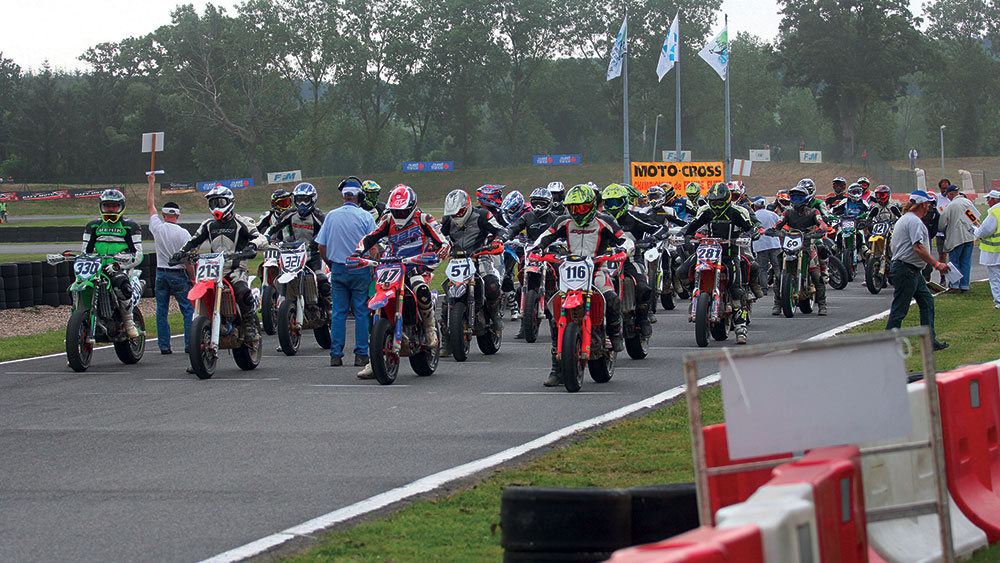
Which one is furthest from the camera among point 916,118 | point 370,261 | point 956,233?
point 916,118

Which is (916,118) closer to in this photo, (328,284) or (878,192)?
(878,192)

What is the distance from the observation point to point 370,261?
44.3 feet

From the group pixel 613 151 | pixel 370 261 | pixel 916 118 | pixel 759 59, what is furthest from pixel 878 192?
pixel 916 118

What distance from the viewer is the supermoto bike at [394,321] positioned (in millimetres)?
12812

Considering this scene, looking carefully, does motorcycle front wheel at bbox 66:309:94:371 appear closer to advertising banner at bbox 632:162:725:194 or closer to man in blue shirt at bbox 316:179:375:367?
man in blue shirt at bbox 316:179:375:367

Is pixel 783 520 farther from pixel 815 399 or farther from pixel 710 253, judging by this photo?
pixel 710 253

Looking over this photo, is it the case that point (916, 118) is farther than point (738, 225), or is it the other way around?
point (916, 118)

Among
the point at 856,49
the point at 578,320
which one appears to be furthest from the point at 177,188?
the point at 578,320

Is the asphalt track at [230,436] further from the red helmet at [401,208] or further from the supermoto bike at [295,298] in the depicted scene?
the red helmet at [401,208]

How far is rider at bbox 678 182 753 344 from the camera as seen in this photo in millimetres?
16078

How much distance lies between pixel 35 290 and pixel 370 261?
35.9 ft

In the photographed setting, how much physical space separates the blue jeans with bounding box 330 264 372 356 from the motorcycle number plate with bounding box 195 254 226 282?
135cm

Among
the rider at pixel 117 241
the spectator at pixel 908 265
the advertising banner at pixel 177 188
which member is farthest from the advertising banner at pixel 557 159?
the spectator at pixel 908 265

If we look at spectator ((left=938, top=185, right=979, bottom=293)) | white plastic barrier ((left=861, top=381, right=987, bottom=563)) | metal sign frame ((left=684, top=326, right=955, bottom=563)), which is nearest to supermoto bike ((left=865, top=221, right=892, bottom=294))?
spectator ((left=938, top=185, right=979, bottom=293))
